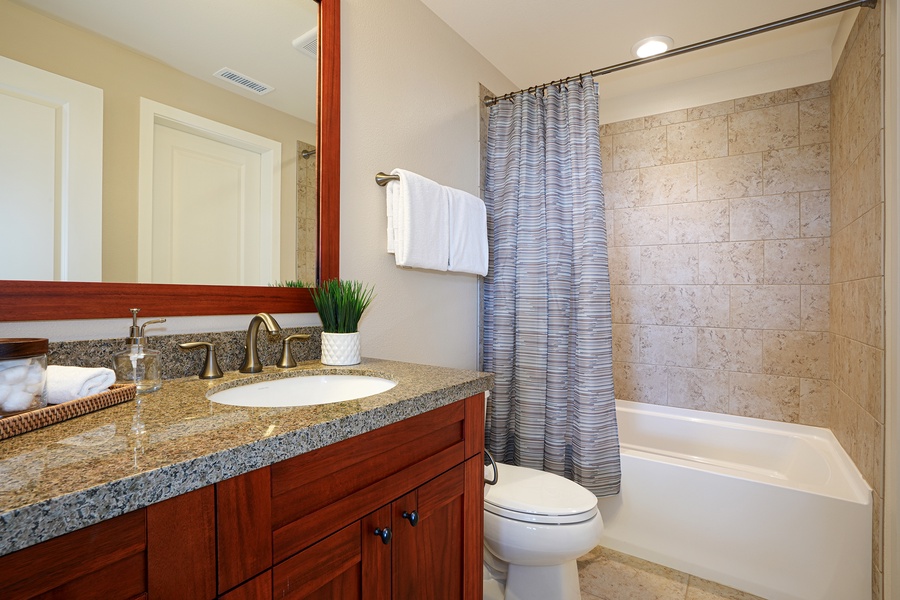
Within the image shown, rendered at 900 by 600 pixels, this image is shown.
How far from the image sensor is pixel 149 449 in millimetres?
588

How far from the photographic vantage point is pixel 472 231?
78.7 inches

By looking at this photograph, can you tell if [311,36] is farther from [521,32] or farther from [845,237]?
[845,237]

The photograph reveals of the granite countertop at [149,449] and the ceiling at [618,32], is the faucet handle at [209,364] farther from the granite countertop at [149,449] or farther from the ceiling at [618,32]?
the ceiling at [618,32]

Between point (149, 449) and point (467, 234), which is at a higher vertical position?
point (467, 234)

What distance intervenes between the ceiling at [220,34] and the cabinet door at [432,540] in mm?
1148

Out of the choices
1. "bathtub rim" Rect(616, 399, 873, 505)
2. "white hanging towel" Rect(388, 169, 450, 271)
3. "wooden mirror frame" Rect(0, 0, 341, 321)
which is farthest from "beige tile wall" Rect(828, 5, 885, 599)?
"wooden mirror frame" Rect(0, 0, 341, 321)

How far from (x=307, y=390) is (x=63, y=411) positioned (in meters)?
0.56

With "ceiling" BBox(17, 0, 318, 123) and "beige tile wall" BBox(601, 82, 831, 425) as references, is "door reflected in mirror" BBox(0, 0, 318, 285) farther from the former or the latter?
"beige tile wall" BBox(601, 82, 831, 425)

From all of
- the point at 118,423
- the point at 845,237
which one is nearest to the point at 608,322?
the point at 845,237

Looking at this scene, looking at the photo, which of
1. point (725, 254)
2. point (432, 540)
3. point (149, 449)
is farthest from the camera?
point (725, 254)

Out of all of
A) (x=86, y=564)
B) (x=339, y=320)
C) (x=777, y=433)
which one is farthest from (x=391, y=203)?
(x=777, y=433)

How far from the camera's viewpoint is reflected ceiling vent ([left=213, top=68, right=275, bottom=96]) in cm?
124

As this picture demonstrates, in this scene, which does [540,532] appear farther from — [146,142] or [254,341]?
[146,142]

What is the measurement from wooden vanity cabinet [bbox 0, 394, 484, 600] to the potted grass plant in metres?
0.42
